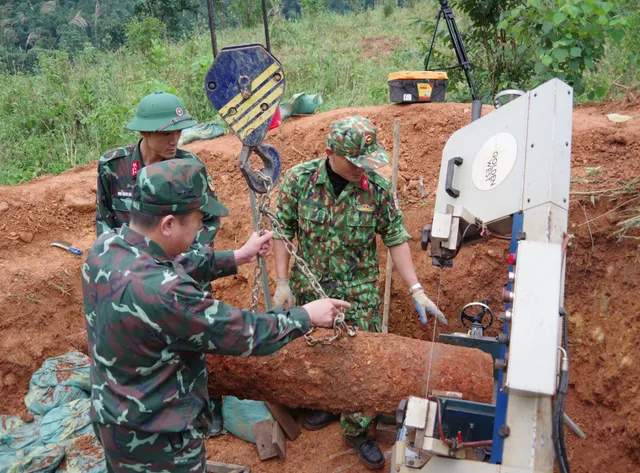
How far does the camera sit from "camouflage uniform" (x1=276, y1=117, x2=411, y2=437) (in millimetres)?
3377

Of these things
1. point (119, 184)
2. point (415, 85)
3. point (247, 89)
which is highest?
point (247, 89)

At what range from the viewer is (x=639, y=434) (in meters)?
3.10

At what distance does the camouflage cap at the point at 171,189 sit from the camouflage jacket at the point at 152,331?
16 cm

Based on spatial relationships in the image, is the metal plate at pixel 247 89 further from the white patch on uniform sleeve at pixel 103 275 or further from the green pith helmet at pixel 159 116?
the white patch on uniform sleeve at pixel 103 275

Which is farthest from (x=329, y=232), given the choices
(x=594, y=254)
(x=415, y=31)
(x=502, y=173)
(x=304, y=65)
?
(x=415, y=31)

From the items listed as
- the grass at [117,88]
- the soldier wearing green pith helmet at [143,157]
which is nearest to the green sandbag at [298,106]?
the grass at [117,88]

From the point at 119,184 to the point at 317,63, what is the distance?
276 inches

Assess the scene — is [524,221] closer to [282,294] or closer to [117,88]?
[282,294]

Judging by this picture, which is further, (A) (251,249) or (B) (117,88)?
(B) (117,88)

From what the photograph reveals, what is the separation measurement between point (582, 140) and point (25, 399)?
4.81 metres

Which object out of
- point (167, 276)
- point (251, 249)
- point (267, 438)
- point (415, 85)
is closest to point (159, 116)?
point (251, 249)

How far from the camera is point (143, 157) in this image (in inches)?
134

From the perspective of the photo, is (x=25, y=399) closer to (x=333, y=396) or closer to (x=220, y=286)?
(x=220, y=286)

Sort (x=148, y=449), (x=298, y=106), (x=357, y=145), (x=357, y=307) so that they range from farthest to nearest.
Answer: (x=298, y=106)
(x=357, y=307)
(x=357, y=145)
(x=148, y=449)
